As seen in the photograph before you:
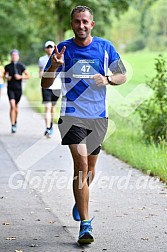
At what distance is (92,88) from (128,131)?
9182 mm

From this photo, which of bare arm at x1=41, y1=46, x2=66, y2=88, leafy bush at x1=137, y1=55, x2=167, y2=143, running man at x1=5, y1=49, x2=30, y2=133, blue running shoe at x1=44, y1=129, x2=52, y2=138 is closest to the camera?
bare arm at x1=41, y1=46, x2=66, y2=88

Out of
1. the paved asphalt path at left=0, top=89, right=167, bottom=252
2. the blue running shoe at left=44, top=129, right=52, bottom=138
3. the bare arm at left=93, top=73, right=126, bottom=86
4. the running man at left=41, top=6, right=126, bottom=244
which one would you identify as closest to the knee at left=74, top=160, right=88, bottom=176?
the running man at left=41, top=6, right=126, bottom=244

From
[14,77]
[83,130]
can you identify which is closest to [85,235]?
[83,130]

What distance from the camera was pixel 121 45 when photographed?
12519 centimetres

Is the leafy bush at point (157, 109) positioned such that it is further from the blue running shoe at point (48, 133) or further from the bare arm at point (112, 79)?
the bare arm at point (112, 79)

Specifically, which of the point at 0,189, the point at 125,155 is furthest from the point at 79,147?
the point at 125,155

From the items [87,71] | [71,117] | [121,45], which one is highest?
[87,71]

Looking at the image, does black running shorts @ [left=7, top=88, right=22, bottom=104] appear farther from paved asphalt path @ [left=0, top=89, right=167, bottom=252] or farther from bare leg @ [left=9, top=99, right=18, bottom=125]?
paved asphalt path @ [left=0, top=89, right=167, bottom=252]

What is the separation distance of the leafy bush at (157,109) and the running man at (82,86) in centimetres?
637

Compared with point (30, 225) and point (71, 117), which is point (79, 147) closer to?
point (71, 117)

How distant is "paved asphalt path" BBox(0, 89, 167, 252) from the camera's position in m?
6.67

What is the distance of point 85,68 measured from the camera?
267 inches

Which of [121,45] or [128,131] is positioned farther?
[121,45]

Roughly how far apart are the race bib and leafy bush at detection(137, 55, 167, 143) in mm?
6474
